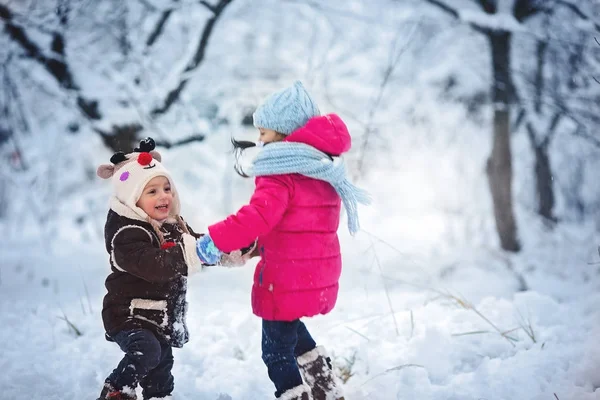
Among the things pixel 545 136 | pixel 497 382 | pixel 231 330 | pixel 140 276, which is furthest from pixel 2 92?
pixel 545 136

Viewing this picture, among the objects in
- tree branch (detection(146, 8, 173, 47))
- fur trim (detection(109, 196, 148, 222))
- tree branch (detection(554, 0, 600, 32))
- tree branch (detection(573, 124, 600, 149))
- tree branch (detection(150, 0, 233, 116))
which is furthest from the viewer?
tree branch (detection(573, 124, 600, 149))

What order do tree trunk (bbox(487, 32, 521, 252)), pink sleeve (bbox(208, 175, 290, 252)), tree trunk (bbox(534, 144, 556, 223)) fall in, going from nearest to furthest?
1. pink sleeve (bbox(208, 175, 290, 252))
2. tree trunk (bbox(487, 32, 521, 252))
3. tree trunk (bbox(534, 144, 556, 223))

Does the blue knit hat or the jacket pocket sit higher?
the blue knit hat

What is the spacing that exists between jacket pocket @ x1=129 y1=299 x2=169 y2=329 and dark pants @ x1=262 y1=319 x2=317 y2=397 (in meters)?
0.47

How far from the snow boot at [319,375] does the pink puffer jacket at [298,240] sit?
276 mm

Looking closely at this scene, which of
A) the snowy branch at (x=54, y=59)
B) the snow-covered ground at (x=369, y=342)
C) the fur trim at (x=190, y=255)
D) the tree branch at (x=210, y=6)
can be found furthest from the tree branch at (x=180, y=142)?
the fur trim at (x=190, y=255)

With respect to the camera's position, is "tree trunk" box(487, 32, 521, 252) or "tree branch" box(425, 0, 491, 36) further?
"tree trunk" box(487, 32, 521, 252)

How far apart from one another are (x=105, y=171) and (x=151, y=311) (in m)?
0.71

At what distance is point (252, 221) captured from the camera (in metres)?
2.00

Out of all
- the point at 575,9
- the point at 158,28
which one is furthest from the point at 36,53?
the point at 575,9

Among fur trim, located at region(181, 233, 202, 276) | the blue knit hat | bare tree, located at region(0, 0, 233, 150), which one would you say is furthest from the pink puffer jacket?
bare tree, located at region(0, 0, 233, 150)

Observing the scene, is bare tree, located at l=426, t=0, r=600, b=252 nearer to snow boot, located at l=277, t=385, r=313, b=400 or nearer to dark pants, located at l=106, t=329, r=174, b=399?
snow boot, located at l=277, t=385, r=313, b=400

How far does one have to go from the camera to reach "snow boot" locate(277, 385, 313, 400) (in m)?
2.12

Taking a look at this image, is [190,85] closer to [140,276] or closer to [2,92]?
[2,92]
